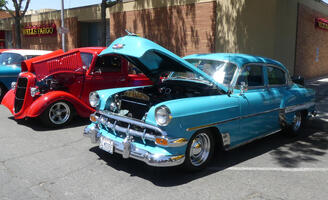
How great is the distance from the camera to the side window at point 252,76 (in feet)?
15.7

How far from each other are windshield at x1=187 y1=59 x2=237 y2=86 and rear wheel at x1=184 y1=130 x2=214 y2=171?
102cm

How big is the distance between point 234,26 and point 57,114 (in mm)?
8265

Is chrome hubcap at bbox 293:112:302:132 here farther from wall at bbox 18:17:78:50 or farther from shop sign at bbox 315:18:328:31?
wall at bbox 18:17:78:50

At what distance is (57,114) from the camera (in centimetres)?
639

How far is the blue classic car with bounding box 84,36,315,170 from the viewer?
3680mm

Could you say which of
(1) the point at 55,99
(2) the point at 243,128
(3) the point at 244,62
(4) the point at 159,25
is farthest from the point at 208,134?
(4) the point at 159,25

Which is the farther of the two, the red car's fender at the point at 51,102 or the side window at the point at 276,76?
the red car's fender at the point at 51,102

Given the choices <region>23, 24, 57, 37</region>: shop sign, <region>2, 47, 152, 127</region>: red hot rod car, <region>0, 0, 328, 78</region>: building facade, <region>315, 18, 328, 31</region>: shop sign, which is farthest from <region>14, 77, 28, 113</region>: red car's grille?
<region>23, 24, 57, 37</region>: shop sign

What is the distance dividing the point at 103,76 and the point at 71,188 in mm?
3910

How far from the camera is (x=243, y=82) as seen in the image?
14.9ft

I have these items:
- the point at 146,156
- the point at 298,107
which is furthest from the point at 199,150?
the point at 298,107

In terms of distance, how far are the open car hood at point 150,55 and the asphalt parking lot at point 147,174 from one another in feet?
4.30

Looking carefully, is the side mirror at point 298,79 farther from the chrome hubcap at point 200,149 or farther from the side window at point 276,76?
the chrome hubcap at point 200,149

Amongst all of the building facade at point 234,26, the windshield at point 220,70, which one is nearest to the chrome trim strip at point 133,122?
the windshield at point 220,70
